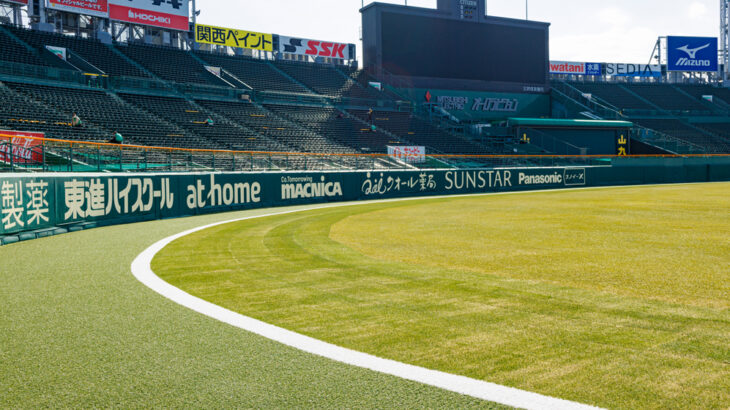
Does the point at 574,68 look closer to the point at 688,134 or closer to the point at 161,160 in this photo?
the point at 688,134

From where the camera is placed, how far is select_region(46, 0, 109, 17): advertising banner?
41.0 meters

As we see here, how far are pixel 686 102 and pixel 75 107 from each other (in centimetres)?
6517

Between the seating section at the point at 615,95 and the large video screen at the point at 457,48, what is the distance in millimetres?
13761

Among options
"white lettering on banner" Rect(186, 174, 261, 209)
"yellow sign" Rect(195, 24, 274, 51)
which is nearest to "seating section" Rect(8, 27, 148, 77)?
"yellow sign" Rect(195, 24, 274, 51)

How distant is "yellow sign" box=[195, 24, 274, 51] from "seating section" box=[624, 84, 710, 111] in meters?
44.7

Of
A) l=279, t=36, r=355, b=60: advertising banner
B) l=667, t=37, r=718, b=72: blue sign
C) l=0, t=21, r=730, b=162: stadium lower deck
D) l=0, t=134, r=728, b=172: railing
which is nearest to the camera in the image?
l=0, t=134, r=728, b=172: railing

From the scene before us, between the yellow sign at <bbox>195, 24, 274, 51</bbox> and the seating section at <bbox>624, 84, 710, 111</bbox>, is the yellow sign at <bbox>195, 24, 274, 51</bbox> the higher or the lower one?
the higher one

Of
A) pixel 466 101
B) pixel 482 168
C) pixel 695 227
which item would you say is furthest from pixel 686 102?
pixel 695 227

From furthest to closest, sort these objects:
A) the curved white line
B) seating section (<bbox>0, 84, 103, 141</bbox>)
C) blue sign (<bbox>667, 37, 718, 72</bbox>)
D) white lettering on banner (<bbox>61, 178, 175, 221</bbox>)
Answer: blue sign (<bbox>667, 37, 718, 72</bbox>) < seating section (<bbox>0, 84, 103, 141</bbox>) < white lettering on banner (<bbox>61, 178, 175, 221</bbox>) < the curved white line

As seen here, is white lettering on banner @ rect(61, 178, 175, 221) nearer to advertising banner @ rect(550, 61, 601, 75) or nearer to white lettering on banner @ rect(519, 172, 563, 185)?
white lettering on banner @ rect(519, 172, 563, 185)

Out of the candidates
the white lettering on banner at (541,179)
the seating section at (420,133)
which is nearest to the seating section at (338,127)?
the seating section at (420,133)

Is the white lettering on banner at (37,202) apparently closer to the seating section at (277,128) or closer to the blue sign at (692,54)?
the seating section at (277,128)

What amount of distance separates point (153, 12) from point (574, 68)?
5008 cm

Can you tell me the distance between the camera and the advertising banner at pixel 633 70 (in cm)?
7031
